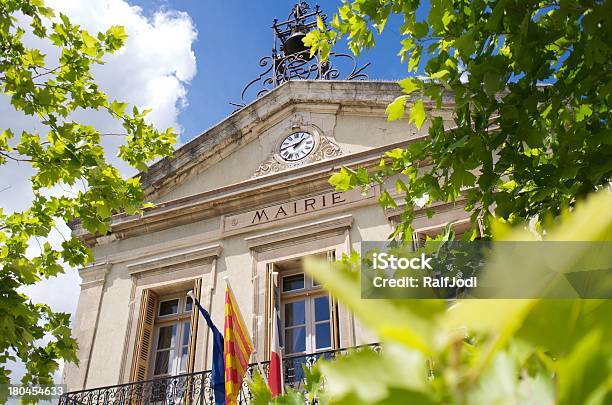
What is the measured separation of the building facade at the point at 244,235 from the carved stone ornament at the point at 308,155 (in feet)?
0.08

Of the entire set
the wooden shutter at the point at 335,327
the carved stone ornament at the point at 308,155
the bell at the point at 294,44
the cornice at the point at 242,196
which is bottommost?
the wooden shutter at the point at 335,327

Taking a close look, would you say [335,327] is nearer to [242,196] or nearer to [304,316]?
[304,316]

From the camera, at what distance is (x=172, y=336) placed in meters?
9.12

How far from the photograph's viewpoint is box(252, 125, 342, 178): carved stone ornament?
9.75 metres

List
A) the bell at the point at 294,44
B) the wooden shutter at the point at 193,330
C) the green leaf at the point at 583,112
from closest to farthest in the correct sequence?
the green leaf at the point at 583,112 < the wooden shutter at the point at 193,330 < the bell at the point at 294,44

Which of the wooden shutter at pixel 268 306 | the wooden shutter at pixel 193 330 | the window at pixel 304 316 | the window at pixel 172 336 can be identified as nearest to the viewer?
the wooden shutter at pixel 268 306

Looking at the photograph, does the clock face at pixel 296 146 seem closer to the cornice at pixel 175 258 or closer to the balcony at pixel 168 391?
the cornice at pixel 175 258

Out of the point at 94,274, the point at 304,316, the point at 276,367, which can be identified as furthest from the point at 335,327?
the point at 94,274

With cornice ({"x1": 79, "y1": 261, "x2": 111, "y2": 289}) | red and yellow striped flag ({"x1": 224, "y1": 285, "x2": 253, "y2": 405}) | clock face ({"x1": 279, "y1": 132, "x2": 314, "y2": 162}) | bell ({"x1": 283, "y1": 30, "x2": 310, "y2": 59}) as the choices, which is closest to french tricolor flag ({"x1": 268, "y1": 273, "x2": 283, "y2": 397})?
red and yellow striped flag ({"x1": 224, "y1": 285, "x2": 253, "y2": 405})

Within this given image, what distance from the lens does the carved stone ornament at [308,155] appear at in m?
9.75

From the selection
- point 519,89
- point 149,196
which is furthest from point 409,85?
point 149,196

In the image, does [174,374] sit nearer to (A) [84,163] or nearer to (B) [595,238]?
(A) [84,163]

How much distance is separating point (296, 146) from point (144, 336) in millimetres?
4043

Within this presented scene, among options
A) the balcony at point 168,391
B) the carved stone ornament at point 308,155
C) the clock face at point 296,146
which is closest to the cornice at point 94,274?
the balcony at point 168,391
